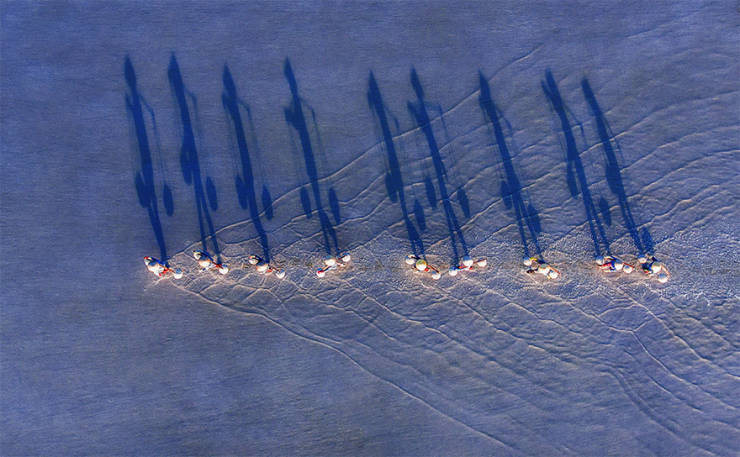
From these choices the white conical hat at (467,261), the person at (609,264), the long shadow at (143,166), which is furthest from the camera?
the long shadow at (143,166)

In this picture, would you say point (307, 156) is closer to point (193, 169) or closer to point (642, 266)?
point (193, 169)

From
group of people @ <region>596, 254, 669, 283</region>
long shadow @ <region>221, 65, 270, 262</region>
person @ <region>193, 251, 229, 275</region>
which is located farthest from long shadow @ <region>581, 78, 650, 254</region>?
person @ <region>193, 251, 229, 275</region>

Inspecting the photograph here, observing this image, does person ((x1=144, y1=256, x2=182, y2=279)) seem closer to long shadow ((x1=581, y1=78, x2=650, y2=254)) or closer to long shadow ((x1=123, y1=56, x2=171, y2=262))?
long shadow ((x1=123, y1=56, x2=171, y2=262))

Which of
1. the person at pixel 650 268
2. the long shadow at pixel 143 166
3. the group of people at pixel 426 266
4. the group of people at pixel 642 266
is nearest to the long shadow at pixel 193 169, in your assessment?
the group of people at pixel 426 266

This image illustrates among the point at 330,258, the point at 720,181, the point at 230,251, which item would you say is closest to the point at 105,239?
the point at 230,251

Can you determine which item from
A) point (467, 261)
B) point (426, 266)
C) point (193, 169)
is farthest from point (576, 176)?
point (193, 169)

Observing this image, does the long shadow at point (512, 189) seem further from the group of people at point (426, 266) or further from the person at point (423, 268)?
the person at point (423, 268)
